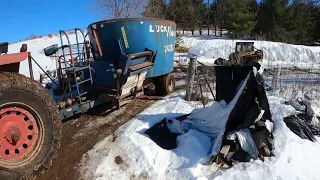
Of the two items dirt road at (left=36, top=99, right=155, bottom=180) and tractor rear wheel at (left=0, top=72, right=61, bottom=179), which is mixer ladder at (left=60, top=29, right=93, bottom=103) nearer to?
dirt road at (left=36, top=99, right=155, bottom=180)

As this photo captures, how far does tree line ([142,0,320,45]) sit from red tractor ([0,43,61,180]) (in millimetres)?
26659

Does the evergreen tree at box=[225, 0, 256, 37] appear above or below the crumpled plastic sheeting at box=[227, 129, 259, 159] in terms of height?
above

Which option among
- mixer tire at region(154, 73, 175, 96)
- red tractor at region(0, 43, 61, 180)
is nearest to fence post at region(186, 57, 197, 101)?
mixer tire at region(154, 73, 175, 96)

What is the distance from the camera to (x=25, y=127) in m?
3.59

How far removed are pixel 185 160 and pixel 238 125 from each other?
3.50 feet

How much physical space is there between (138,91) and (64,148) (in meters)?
3.07

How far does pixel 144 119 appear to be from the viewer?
20.4 feet

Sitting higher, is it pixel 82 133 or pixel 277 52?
pixel 82 133

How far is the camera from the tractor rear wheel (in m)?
3.39

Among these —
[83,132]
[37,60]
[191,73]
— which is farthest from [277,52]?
[83,132]

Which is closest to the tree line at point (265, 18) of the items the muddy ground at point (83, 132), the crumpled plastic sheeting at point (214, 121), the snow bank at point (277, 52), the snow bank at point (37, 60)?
the snow bank at point (277, 52)

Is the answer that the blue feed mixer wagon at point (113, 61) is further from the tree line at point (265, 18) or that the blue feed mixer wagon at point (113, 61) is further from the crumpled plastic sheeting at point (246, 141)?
the tree line at point (265, 18)

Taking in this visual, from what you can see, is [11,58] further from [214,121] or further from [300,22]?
[300,22]

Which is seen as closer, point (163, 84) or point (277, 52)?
point (163, 84)
